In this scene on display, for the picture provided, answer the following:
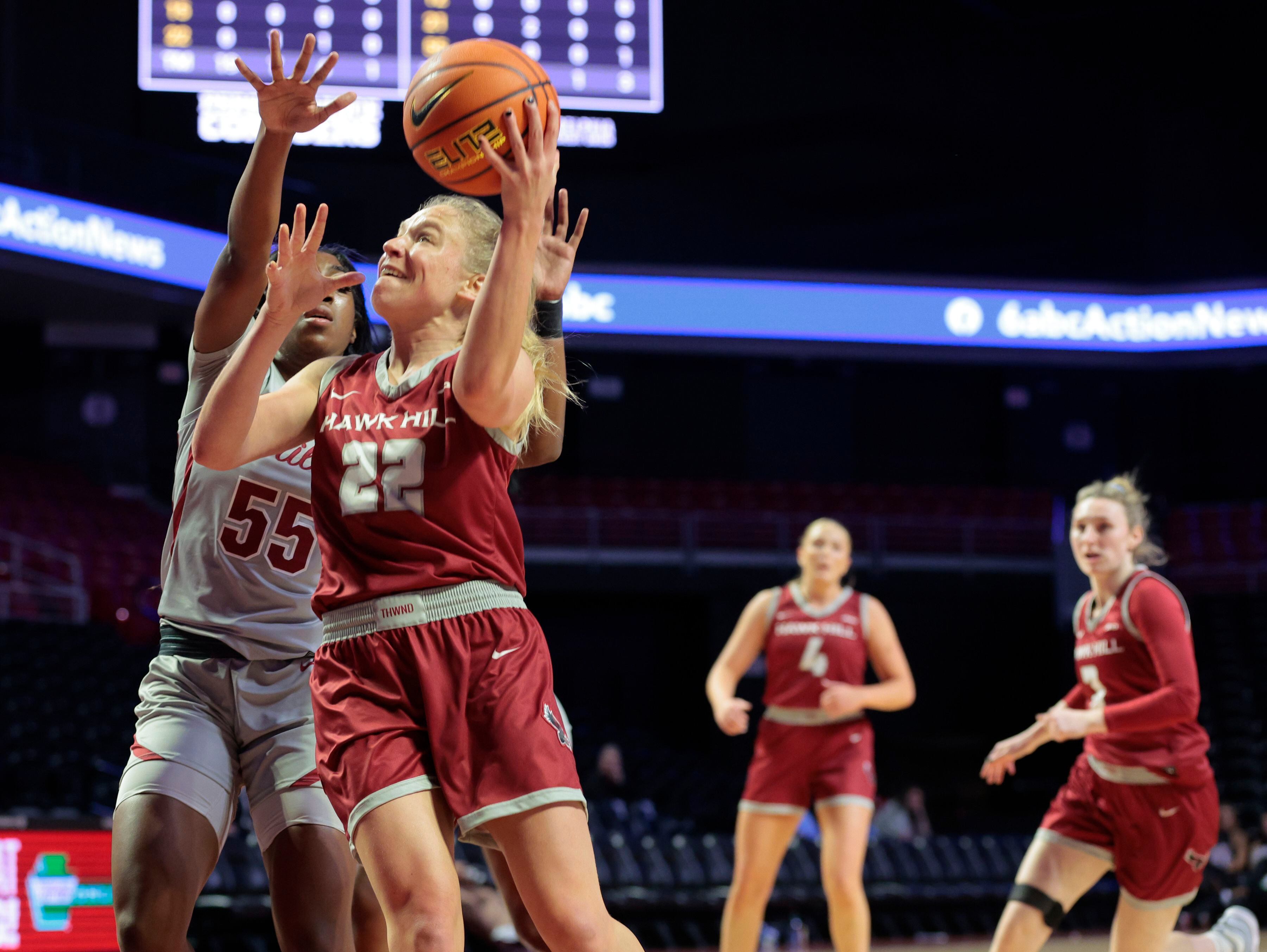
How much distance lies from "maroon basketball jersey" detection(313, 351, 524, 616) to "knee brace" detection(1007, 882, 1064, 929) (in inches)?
105

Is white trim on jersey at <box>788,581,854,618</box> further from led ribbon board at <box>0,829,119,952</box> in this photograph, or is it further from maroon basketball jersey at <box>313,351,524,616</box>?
maroon basketball jersey at <box>313,351,524,616</box>

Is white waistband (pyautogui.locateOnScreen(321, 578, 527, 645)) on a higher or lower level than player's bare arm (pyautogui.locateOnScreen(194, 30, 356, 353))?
lower

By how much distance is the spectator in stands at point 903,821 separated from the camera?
13062 mm

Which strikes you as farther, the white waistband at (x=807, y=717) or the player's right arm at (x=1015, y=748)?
the white waistband at (x=807, y=717)

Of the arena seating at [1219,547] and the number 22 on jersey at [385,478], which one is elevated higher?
the number 22 on jersey at [385,478]

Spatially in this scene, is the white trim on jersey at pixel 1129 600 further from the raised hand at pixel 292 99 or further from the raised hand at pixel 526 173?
the raised hand at pixel 292 99

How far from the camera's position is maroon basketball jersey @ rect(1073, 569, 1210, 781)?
4.69 metres

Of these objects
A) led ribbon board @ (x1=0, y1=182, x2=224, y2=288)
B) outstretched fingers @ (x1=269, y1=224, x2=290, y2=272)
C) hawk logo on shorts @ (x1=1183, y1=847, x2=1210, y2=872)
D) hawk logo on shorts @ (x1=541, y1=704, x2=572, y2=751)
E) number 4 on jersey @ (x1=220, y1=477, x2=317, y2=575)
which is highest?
led ribbon board @ (x1=0, y1=182, x2=224, y2=288)

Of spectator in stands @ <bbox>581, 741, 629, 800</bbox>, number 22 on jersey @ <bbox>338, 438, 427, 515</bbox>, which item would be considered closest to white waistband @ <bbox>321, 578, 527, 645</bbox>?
number 22 on jersey @ <bbox>338, 438, 427, 515</bbox>

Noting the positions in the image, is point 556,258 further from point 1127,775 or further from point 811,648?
point 811,648

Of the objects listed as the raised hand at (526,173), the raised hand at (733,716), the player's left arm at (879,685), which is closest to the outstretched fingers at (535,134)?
the raised hand at (526,173)

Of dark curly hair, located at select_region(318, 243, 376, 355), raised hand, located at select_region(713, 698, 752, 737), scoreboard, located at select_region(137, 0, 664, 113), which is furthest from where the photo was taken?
scoreboard, located at select_region(137, 0, 664, 113)

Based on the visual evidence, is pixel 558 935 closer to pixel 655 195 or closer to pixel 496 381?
pixel 496 381

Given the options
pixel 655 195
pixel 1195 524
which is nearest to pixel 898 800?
pixel 1195 524
